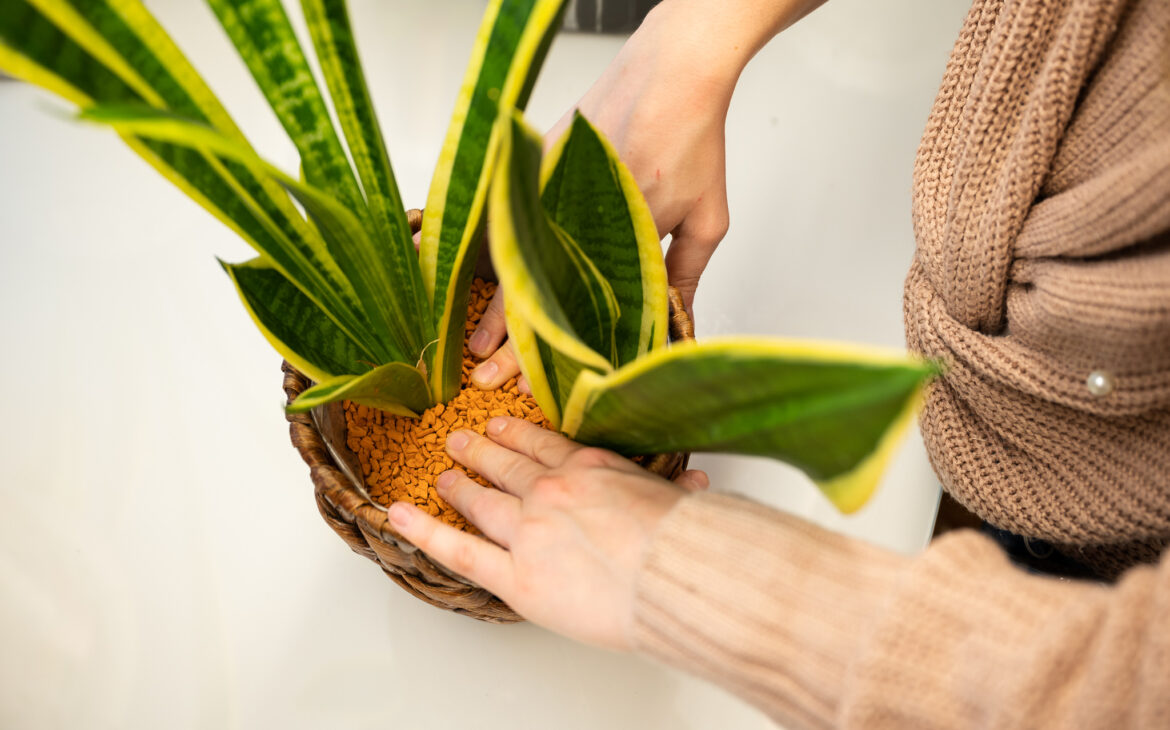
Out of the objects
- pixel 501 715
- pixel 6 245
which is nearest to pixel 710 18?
pixel 501 715

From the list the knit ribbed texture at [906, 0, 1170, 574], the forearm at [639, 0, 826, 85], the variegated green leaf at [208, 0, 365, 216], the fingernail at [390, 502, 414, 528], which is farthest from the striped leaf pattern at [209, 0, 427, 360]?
the knit ribbed texture at [906, 0, 1170, 574]

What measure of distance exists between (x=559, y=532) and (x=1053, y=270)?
0.29 m

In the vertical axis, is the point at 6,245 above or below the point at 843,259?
above

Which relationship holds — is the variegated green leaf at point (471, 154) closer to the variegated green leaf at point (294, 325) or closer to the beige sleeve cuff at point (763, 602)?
the variegated green leaf at point (294, 325)

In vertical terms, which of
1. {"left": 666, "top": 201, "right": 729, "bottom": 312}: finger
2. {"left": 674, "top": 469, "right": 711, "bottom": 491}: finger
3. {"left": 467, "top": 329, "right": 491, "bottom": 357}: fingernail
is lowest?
{"left": 674, "top": 469, "right": 711, "bottom": 491}: finger

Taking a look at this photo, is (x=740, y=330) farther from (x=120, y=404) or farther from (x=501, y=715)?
(x=120, y=404)

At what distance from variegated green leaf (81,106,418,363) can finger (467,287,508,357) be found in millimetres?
50

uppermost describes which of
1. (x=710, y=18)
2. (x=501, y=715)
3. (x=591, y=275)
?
(x=710, y=18)

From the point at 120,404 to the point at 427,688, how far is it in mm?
327

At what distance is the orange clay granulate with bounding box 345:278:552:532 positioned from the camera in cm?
46

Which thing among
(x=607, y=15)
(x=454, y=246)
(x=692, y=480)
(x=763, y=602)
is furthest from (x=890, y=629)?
(x=607, y=15)

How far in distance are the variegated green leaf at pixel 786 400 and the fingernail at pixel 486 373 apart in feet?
0.52

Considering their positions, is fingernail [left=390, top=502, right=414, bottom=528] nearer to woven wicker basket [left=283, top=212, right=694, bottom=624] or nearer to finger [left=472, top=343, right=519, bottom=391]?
woven wicker basket [left=283, top=212, right=694, bottom=624]

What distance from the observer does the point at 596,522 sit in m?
0.36
